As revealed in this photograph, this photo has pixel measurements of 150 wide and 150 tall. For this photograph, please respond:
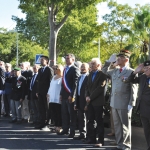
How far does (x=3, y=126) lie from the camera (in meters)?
11.7

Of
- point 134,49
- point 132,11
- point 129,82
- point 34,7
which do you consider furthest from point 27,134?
point 132,11

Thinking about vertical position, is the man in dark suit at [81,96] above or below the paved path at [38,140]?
above

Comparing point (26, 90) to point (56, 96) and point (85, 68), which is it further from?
point (85, 68)

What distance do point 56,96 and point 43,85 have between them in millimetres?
699

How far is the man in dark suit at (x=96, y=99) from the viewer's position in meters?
8.73

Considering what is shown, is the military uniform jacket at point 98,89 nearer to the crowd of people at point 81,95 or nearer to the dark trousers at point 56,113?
the crowd of people at point 81,95

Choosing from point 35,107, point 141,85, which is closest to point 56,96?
point 35,107

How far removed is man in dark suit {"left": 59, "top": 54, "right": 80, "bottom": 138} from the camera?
32.3 feet

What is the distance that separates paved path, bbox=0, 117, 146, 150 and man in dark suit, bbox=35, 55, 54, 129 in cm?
46

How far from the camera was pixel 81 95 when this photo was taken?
9.46 meters

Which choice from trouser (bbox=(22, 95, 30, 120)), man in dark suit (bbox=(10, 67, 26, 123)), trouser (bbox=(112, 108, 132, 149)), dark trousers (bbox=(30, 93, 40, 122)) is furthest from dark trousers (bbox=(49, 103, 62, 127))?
trouser (bbox=(112, 108, 132, 149))

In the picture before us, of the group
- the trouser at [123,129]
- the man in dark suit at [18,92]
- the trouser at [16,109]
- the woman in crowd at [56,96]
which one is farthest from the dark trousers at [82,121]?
the trouser at [16,109]

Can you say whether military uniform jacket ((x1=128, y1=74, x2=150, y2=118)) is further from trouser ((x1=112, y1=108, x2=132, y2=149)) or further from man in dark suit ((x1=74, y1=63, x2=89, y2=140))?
man in dark suit ((x1=74, y1=63, x2=89, y2=140))

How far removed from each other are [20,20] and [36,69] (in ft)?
82.3
